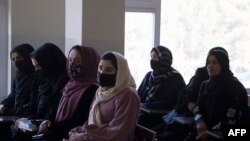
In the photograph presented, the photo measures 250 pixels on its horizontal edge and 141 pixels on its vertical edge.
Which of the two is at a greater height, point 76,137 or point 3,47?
point 3,47

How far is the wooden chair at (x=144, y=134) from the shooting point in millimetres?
2797

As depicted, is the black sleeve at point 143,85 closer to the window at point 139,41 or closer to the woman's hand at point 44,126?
the window at point 139,41

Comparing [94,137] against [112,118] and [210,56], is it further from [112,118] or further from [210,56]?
[210,56]

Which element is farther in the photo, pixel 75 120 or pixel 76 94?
pixel 76 94

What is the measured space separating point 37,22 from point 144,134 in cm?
238

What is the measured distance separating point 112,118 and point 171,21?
266 cm

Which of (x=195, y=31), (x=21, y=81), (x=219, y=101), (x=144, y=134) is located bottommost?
(x=144, y=134)

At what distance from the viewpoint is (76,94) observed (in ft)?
11.4

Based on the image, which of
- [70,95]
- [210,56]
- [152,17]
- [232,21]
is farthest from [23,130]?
[232,21]

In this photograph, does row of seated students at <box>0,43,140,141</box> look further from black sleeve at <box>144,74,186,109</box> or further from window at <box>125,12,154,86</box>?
window at <box>125,12,154,86</box>

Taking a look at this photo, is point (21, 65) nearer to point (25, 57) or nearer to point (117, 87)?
point (25, 57)

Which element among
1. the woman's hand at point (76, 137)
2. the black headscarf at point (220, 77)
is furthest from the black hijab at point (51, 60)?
the black headscarf at point (220, 77)

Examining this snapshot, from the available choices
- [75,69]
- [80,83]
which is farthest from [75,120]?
[75,69]

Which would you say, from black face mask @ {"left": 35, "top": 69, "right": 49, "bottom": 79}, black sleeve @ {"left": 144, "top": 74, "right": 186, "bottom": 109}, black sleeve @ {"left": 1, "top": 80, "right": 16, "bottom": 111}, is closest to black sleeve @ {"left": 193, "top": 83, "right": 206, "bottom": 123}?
black sleeve @ {"left": 144, "top": 74, "right": 186, "bottom": 109}
